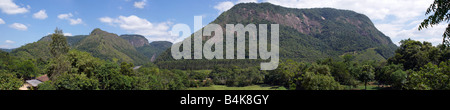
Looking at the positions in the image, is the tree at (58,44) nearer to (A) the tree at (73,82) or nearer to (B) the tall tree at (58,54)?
(B) the tall tree at (58,54)

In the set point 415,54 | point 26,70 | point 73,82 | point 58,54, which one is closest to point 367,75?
point 415,54

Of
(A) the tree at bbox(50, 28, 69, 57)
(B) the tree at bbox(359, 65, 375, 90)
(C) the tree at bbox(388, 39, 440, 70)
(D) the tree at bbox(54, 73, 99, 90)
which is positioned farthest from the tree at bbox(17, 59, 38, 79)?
(C) the tree at bbox(388, 39, 440, 70)

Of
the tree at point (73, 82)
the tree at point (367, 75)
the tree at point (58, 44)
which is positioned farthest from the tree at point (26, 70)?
the tree at point (367, 75)

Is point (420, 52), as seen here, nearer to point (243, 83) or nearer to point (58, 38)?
point (243, 83)

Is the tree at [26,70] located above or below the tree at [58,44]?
below

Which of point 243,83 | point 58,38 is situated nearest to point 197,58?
point 243,83

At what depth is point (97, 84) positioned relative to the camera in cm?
3100

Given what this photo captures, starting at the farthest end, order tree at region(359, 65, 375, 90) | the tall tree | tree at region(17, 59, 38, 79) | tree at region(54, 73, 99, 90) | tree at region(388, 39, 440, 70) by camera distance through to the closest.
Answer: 1. tree at region(17, 59, 38, 79)
2. tree at region(359, 65, 375, 90)
3. tree at region(388, 39, 440, 70)
4. the tall tree
5. tree at region(54, 73, 99, 90)

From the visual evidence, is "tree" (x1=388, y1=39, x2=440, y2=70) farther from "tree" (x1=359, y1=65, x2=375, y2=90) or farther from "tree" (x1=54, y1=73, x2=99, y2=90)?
"tree" (x1=54, y1=73, x2=99, y2=90)

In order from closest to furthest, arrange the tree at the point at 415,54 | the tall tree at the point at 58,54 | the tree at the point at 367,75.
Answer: the tall tree at the point at 58,54, the tree at the point at 415,54, the tree at the point at 367,75

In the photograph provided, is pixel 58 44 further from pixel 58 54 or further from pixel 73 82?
pixel 73 82

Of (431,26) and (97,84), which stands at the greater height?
(431,26)
